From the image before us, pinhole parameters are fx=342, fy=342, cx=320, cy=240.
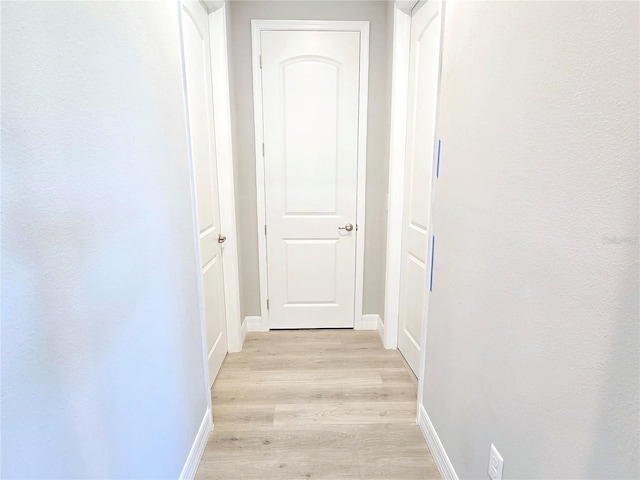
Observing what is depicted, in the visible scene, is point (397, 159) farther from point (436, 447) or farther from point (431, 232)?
point (436, 447)

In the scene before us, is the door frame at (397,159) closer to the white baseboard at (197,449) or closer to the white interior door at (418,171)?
the white interior door at (418,171)

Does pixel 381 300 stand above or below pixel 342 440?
above

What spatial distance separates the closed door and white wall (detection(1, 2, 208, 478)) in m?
1.27

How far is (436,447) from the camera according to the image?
154 cm

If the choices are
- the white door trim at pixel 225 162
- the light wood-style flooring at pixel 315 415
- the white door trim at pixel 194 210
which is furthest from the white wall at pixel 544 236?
the white door trim at pixel 225 162

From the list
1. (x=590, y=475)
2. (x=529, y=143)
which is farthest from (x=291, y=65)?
(x=590, y=475)

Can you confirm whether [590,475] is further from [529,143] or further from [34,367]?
[34,367]

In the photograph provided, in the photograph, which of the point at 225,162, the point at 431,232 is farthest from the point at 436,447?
the point at 225,162

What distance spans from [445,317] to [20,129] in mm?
1439

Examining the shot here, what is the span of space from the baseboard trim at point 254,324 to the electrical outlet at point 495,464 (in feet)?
6.68

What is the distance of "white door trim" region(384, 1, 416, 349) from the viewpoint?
2.19m

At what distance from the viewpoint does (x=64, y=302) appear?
71cm

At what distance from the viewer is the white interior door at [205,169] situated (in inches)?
70.0

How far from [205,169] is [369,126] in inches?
50.2
